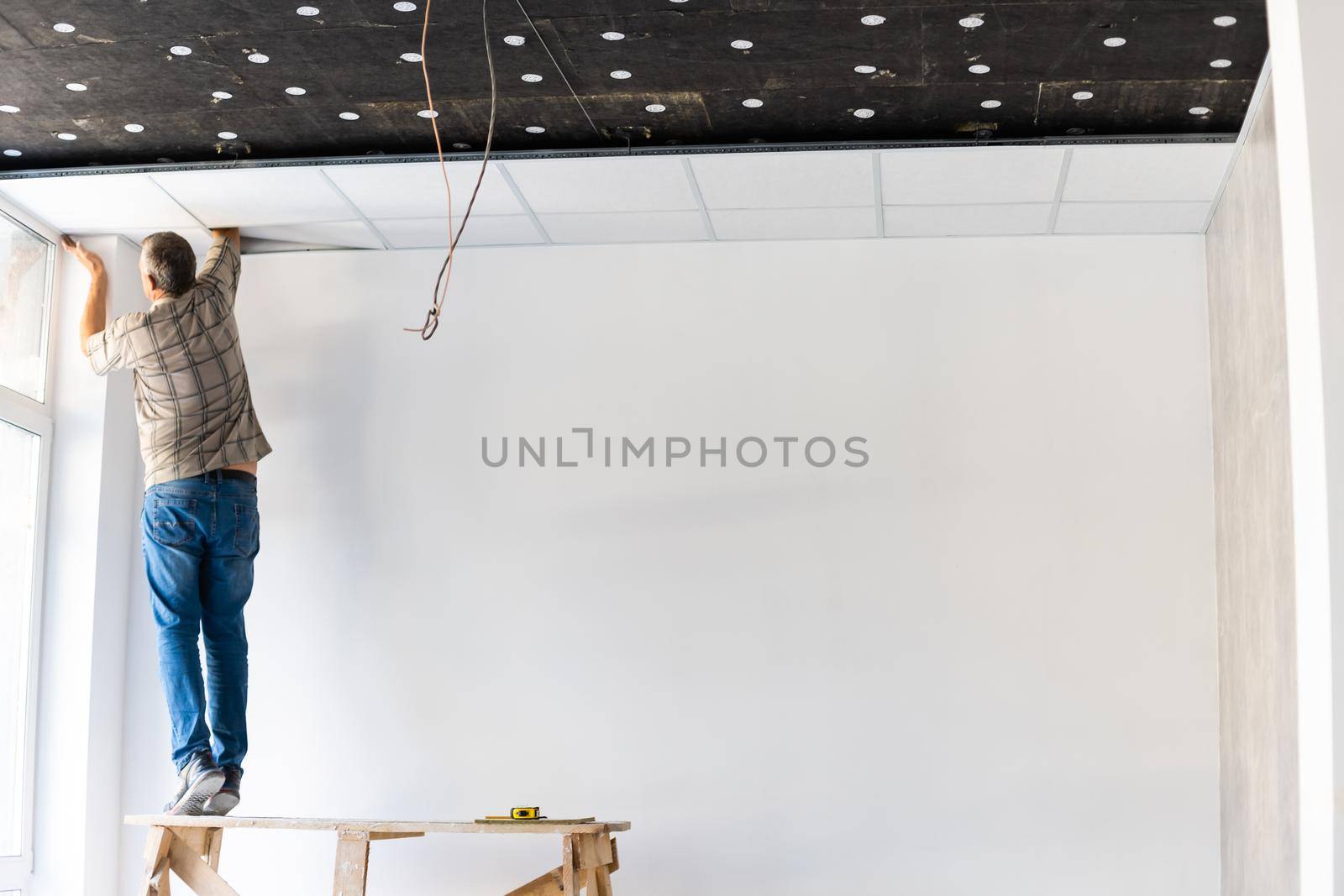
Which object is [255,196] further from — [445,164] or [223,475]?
[223,475]

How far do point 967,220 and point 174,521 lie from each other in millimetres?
2854

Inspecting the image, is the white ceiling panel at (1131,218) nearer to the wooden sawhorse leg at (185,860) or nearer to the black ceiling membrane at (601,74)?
the black ceiling membrane at (601,74)

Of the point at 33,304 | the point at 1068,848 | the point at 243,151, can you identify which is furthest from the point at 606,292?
the point at 1068,848

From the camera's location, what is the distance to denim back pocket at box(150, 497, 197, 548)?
3961 mm

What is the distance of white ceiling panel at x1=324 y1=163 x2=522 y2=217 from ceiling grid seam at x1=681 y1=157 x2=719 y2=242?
0.62 meters

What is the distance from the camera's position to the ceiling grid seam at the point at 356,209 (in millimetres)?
4352

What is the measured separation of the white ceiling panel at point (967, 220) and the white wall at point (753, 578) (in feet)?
0.28

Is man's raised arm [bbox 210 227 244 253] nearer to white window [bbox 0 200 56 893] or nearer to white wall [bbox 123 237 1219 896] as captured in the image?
white wall [bbox 123 237 1219 896]

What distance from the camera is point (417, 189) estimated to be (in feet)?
14.5

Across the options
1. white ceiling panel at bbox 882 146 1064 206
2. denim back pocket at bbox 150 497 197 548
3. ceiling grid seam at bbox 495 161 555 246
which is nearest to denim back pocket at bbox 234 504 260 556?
denim back pocket at bbox 150 497 197 548

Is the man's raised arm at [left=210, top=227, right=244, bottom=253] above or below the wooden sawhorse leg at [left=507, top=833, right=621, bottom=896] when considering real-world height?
above

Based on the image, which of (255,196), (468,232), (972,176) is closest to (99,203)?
(255,196)

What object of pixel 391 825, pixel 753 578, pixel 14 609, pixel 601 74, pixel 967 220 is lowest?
pixel 391 825

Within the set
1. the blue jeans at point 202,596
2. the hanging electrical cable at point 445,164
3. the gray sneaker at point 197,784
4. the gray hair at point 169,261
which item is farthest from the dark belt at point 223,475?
the gray sneaker at point 197,784
